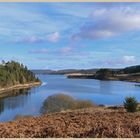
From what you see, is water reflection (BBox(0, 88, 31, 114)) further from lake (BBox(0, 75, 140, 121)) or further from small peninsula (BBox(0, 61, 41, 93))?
small peninsula (BBox(0, 61, 41, 93))

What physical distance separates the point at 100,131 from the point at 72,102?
29.1 metres

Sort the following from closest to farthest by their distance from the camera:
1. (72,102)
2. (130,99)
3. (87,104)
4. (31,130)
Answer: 1. (31,130)
2. (130,99)
3. (87,104)
4. (72,102)

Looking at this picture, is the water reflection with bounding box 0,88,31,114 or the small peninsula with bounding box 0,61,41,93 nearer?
the water reflection with bounding box 0,88,31,114

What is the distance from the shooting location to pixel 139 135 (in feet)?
43.9

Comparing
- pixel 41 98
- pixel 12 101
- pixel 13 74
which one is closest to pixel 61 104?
pixel 41 98

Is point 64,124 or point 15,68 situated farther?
point 15,68

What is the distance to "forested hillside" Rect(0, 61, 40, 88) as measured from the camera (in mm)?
140125

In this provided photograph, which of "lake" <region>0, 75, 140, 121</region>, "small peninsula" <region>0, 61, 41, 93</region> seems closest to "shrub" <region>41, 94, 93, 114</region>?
"lake" <region>0, 75, 140, 121</region>

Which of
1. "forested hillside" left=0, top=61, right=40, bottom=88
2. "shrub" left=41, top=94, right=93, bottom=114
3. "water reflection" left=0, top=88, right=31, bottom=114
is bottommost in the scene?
"water reflection" left=0, top=88, right=31, bottom=114

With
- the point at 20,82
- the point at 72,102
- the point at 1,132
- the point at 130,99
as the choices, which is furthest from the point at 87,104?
the point at 20,82

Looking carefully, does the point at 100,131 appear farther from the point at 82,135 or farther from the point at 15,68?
the point at 15,68

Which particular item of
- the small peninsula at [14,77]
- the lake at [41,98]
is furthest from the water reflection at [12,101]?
the small peninsula at [14,77]

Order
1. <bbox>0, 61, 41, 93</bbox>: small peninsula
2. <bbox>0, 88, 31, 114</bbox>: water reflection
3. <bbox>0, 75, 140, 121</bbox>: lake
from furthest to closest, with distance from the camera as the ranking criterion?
<bbox>0, 61, 41, 93</bbox>: small peninsula, <bbox>0, 88, 31, 114</bbox>: water reflection, <bbox>0, 75, 140, 121</bbox>: lake

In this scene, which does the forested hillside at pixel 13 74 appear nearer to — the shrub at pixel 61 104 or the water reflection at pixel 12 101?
the water reflection at pixel 12 101
